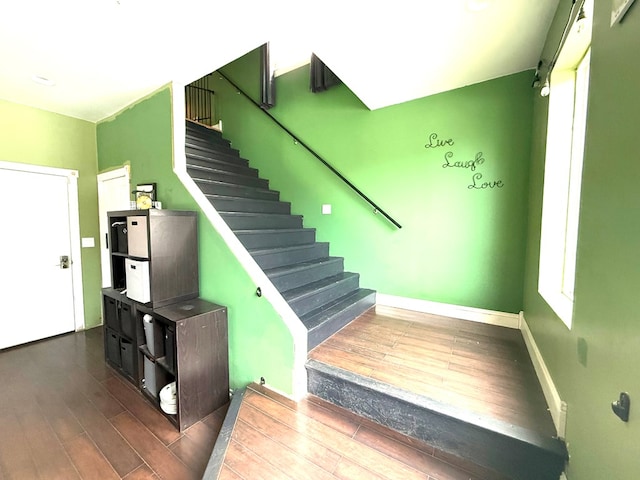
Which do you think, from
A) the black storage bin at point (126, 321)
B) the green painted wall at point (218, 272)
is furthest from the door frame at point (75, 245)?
the black storage bin at point (126, 321)

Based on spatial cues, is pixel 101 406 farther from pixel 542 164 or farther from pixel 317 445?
pixel 542 164

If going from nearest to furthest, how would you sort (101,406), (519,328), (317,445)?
→ (317,445), (101,406), (519,328)

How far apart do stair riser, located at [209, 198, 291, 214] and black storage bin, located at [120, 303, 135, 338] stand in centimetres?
119

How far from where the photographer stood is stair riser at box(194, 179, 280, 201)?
2.70 m

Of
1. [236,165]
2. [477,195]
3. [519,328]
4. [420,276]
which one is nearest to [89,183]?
[236,165]

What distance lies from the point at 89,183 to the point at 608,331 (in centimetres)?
481

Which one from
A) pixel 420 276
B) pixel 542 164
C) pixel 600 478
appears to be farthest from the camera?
pixel 420 276

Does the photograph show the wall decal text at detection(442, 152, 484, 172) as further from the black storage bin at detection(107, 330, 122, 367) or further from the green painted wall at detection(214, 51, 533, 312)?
the black storage bin at detection(107, 330, 122, 367)

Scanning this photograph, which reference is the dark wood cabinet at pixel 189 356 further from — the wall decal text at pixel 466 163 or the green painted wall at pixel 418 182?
the wall decal text at pixel 466 163

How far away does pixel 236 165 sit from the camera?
3.59m

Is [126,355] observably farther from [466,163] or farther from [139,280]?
[466,163]

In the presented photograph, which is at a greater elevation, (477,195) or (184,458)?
(477,195)

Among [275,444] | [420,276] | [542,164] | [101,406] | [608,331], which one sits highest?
[542,164]

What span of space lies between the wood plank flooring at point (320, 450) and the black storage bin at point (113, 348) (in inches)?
61.4
